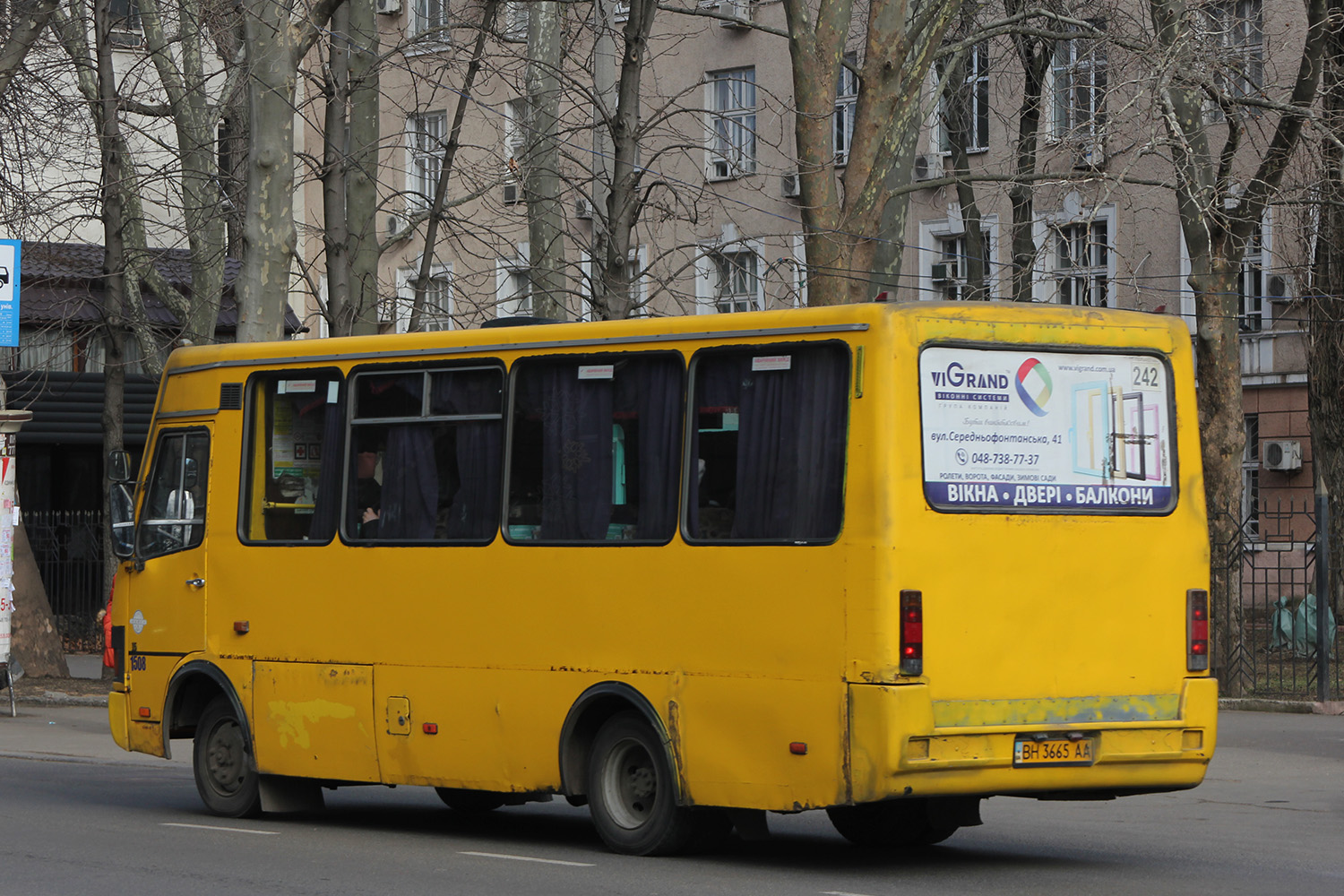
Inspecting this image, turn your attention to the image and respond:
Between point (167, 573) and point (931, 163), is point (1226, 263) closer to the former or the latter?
point (167, 573)

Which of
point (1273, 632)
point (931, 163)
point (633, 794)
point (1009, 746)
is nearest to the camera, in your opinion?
point (1009, 746)

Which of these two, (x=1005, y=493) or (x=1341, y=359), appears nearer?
(x=1005, y=493)

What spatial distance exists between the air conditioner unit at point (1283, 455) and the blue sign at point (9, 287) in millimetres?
21661

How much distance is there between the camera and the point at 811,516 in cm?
970

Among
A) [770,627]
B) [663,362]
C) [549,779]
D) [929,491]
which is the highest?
[663,362]

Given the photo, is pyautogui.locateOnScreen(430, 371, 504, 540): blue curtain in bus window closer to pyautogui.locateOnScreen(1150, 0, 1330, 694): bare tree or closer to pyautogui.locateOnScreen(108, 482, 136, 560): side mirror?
pyautogui.locateOnScreen(108, 482, 136, 560): side mirror

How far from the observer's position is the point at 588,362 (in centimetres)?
1077

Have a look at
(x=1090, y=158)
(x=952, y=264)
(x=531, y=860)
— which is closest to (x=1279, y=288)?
(x=952, y=264)

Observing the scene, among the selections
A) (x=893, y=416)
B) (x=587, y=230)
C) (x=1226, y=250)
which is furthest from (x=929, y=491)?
(x=587, y=230)

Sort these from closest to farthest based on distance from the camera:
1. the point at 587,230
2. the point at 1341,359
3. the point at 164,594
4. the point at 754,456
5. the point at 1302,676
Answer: the point at 754,456, the point at 164,594, the point at 1302,676, the point at 1341,359, the point at 587,230

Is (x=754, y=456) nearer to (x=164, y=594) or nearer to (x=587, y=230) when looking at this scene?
(x=164, y=594)

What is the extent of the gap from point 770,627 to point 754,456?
839 millimetres

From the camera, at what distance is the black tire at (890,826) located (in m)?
10.9

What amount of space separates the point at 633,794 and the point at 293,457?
3142 mm
